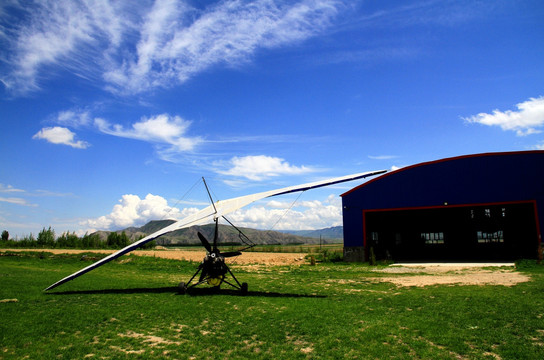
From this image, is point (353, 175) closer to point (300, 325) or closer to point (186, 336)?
point (300, 325)

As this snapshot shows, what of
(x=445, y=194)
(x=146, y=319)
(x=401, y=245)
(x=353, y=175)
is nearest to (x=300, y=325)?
(x=146, y=319)

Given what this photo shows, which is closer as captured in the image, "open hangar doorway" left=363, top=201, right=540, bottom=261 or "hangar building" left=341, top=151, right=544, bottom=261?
"hangar building" left=341, top=151, right=544, bottom=261

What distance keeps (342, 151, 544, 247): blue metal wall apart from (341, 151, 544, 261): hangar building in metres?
0.06

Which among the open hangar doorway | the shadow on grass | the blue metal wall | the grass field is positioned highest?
the blue metal wall

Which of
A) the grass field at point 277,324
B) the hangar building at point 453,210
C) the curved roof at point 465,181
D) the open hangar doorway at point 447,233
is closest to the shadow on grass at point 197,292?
the grass field at point 277,324

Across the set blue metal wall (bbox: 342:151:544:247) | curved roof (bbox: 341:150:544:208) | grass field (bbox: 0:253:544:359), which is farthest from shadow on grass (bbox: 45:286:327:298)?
curved roof (bbox: 341:150:544:208)

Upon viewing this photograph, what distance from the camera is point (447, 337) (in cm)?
788

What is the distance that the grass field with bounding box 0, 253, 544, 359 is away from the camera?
7.21 metres

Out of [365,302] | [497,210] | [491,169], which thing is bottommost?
[365,302]

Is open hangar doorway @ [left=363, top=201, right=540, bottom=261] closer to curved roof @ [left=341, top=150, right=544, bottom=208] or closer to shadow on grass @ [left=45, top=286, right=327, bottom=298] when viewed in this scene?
curved roof @ [left=341, top=150, right=544, bottom=208]

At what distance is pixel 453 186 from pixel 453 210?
8.07 metres

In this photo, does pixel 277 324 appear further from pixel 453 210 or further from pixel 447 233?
pixel 447 233

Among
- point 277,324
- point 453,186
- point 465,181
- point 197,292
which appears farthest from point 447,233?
point 277,324

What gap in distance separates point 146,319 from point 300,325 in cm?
466
